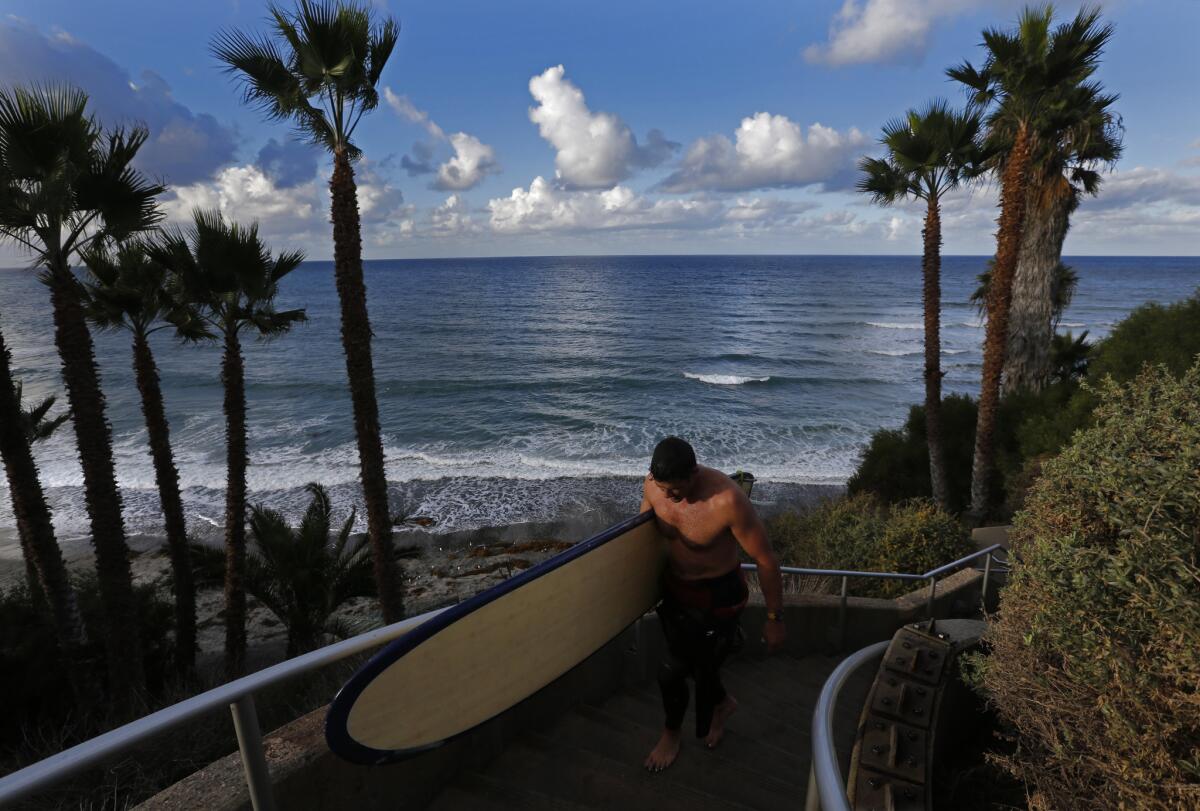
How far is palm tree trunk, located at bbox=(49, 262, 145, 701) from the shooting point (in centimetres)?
820

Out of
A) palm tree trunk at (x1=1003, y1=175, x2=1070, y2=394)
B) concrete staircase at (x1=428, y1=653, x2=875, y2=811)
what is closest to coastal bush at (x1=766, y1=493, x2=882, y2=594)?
concrete staircase at (x1=428, y1=653, x2=875, y2=811)

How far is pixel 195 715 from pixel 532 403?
34011mm

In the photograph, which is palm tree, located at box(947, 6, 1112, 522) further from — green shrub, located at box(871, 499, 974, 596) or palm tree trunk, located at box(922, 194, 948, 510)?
green shrub, located at box(871, 499, 974, 596)

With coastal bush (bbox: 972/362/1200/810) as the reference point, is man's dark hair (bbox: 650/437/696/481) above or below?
above

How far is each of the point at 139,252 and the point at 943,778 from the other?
45.7ft

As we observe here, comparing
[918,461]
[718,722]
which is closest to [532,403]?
[918,461]

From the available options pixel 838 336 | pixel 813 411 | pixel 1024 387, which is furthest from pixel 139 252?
pixel 838 336

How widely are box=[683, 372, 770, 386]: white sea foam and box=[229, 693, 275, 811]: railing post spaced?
3766 centimetres

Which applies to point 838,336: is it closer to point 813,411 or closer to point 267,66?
point 813,411

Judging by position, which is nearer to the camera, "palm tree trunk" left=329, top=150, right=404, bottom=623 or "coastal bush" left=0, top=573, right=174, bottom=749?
"coastal bush" left=0, top=573, right=174, bottom=749

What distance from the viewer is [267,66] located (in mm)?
8961

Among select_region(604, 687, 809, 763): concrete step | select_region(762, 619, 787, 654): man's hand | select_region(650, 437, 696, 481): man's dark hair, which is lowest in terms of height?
select_region(604, 687, 809, 763): concrete step

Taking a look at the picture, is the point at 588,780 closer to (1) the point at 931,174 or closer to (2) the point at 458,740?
(2) the point at 458,740

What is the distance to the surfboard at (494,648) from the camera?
7.28ft
